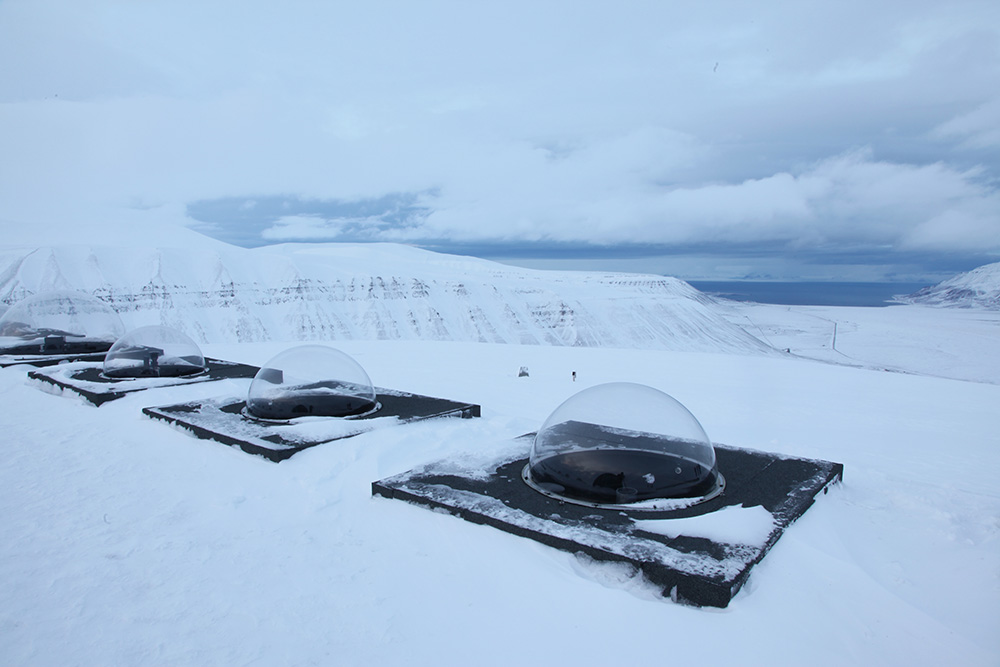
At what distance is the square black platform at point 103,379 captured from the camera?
27.7ft

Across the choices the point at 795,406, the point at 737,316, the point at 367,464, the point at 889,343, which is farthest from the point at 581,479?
the point at 737,316

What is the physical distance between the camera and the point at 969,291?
163 meters

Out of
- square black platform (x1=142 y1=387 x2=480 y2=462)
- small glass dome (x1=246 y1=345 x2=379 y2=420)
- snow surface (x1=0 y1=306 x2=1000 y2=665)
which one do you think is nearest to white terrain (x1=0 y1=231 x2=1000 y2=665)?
snow surface (x1=0 y1=306 x2=1000 y2=665)

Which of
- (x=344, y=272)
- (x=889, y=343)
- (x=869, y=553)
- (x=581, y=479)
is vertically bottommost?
(x=889, y=343)

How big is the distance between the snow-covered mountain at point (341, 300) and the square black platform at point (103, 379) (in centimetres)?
4462

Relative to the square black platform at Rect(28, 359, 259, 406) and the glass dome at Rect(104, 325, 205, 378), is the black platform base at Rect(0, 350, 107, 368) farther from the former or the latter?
the glass dome at Rect(104, 325, 205, 378)

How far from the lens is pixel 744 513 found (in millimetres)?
4059

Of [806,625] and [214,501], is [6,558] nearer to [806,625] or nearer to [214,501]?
[214,501]

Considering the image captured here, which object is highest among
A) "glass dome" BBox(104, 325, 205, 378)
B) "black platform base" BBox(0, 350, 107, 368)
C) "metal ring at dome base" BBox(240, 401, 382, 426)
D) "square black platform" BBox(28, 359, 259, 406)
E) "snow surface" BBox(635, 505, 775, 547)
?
"glass dome" BBox(104, 325, 205, 378)

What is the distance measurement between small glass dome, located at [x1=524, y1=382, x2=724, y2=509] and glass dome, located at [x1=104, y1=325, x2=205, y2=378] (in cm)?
763

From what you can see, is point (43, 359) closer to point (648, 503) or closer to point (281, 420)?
point (281, 420)

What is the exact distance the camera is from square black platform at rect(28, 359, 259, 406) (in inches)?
333

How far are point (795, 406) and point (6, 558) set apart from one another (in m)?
10.8

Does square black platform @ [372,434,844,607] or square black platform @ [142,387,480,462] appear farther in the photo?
square black platform @ [142,387,480,462]
